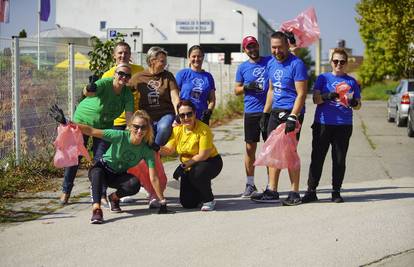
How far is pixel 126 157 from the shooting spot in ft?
25.4

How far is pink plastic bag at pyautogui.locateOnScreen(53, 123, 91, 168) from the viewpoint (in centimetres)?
764

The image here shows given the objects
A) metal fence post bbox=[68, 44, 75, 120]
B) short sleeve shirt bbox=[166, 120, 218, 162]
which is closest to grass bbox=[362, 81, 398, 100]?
metal fence post bbox=[68, 44, 75, 120]

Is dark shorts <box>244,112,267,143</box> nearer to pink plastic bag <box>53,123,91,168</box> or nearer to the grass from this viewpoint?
pink plastic bag <box>53,123,91,168</box>

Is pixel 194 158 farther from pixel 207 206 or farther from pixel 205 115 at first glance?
pixel 205 115

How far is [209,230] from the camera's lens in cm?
692

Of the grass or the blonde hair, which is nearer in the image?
the blonde hair

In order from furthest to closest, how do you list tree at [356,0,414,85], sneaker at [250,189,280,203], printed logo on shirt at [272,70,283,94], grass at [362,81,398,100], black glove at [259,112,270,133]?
grass at [362,81,398,100] < tree at [356,0,414,85] < black glove at [259,112,270,133] < sneaker at [250,189,280,203] < printed logo on shirt at [272,70,283,94]

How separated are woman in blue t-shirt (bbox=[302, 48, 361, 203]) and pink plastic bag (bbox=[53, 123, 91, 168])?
107 inches

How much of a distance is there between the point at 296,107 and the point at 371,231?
1.92 metres

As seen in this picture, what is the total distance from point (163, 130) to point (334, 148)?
206cm

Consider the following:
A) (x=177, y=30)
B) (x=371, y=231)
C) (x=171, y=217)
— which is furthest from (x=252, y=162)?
(x=177, y=30)

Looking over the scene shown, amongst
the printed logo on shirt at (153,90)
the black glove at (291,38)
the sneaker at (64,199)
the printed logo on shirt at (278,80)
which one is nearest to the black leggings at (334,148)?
the printed logo on shirt at (278,80)

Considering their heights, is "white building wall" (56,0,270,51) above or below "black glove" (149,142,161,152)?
above

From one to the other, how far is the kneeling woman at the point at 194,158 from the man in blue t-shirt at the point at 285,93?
2.74 ft
